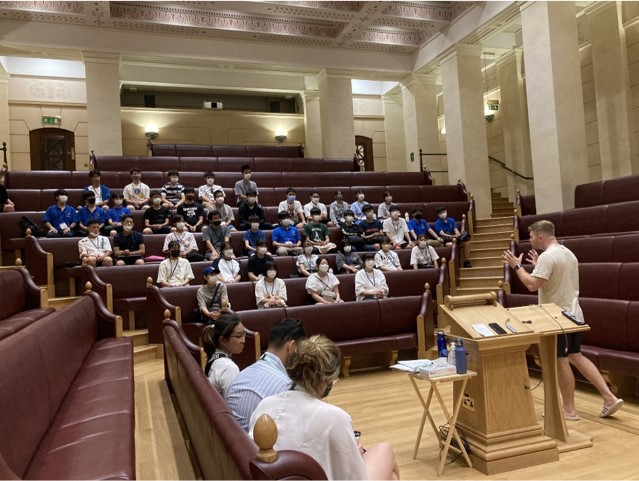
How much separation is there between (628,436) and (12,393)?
3133mm

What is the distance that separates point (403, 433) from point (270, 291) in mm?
2391

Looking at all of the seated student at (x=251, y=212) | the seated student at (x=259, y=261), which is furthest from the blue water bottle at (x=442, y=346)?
the seated student at (x=251, y=212)

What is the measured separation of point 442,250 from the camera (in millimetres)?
7148

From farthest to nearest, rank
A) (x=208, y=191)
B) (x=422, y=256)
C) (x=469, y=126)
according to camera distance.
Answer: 1. (x=469, y=126)
2. (x=208, y=191)
3. (x=422, y=256)

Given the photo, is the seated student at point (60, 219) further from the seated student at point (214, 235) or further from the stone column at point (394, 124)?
the stone column at point (394, 124)

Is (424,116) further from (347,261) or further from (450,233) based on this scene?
(347,261)

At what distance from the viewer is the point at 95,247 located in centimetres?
580

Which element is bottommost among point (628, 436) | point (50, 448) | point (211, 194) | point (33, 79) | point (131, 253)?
point (628, 436)

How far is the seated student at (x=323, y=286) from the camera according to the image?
5.45m

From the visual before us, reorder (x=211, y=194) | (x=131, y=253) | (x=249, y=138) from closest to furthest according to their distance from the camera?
1. (x=131, y=253)
2. (x=211, y=194)
3. (x=249, y=138)

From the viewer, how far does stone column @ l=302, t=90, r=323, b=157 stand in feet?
42.3

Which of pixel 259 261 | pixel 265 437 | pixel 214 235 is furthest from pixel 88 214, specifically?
pixel 265 437

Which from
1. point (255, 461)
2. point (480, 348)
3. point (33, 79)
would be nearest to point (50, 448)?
point (255, 461)

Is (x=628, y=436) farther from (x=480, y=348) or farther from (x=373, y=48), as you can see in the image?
(x=373, y=48)
